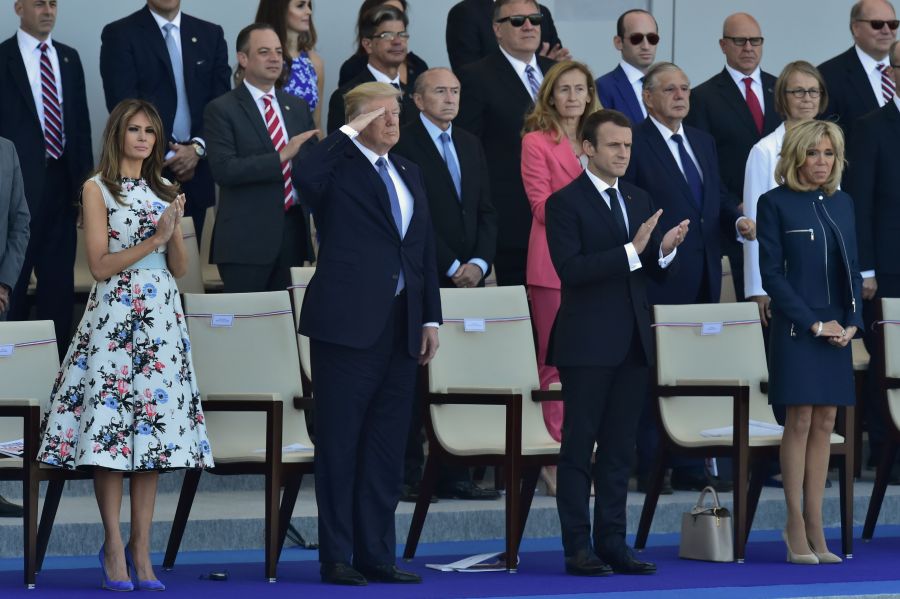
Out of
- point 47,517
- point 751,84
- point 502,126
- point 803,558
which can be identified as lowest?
point 803,558

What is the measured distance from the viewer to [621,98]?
777 centimetres

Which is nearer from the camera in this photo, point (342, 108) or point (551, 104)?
point (551, 104)

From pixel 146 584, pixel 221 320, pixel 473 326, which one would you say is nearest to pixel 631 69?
pixel 473 326

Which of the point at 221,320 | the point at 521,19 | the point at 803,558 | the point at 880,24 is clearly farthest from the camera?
the point at 880,24

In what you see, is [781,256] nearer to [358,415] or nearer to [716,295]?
[716,295]

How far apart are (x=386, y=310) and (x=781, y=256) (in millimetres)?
1527

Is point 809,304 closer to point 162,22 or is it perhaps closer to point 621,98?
point 621,98

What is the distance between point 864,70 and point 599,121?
9.93ft

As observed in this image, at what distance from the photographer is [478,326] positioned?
645cm

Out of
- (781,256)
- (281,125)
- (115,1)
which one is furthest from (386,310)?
(115,1)

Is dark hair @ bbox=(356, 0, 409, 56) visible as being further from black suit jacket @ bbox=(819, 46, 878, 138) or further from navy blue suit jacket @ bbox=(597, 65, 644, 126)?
black suit jacket @ bbox=(819, 46, 878, 138)

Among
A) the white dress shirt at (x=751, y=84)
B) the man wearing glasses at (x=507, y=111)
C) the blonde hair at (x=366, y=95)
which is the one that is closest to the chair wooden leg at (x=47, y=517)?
A: the blonde hair at (x=366, y=95)

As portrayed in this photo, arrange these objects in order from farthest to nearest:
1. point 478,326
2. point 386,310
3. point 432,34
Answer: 1. point 432,34
2. point 478,326
3. point 386,310

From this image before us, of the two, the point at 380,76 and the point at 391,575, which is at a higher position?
the point at 380,76
